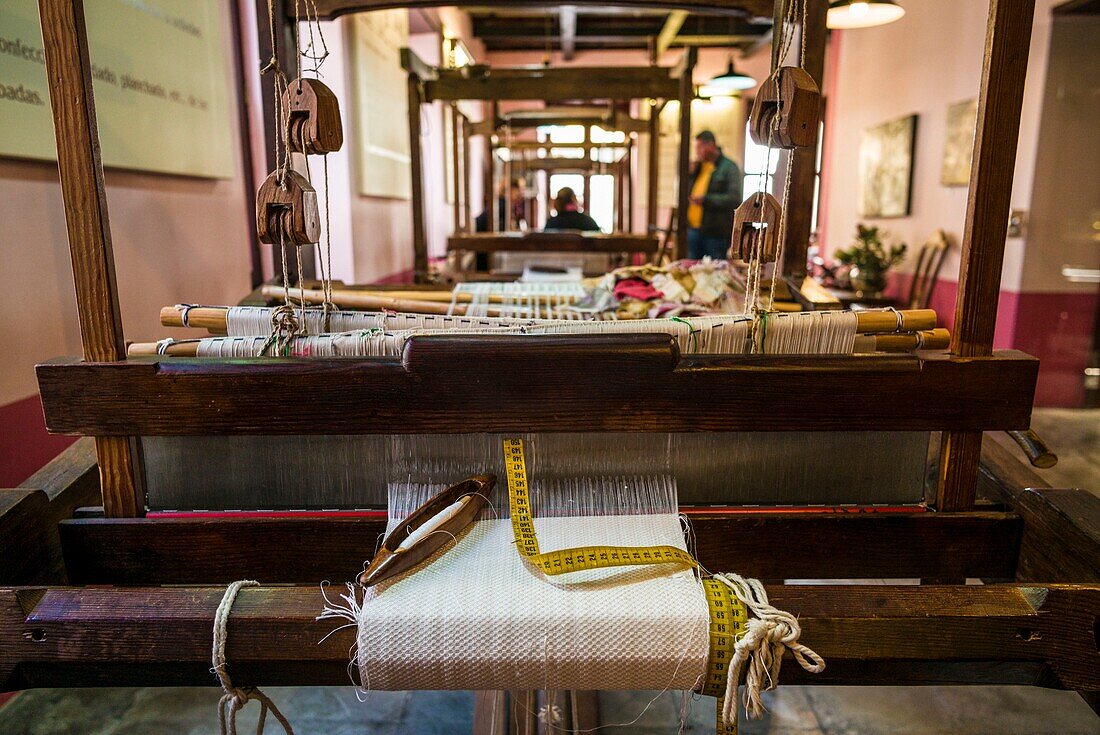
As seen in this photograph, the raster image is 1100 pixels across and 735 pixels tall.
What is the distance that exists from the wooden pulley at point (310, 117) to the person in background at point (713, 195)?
521cm

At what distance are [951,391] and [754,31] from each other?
905 centimetres

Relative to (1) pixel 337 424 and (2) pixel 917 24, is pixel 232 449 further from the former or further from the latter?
(2) pixel 917 24

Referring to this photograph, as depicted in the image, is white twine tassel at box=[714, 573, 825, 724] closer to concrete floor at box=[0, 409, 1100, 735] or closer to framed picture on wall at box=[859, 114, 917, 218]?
concrete floor at box=[0, 409, 1100, 735]

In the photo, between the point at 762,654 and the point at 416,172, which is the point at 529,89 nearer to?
the point at 416,172

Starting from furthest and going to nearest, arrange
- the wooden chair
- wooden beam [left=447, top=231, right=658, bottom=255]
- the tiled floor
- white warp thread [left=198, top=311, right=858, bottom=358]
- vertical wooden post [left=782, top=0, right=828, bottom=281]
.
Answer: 1. the wooden chair
2. wooden beam [left=447, top=231, right=658, bottom=255]
3. vertical wooden post [left=782, top=0, right=828, bottom=281]
4. the tiled floor
5. white warp thread [left=198, top=311, right=858, bottom=358]

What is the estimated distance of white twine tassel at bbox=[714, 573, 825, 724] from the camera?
0.76 m

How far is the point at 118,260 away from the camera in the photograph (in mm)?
2109

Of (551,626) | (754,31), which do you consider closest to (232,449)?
(551,626)

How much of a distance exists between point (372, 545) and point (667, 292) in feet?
4.08

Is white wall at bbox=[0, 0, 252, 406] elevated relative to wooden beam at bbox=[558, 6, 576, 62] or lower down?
lower down

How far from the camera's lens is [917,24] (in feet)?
19.2

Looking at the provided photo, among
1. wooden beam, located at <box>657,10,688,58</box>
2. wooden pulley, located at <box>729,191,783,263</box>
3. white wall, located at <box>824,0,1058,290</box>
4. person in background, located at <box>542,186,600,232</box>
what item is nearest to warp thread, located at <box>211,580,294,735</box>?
wooden pulley, located at <box>729,191,783,263</box>

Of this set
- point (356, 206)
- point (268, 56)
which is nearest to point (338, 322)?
point (268, 56)

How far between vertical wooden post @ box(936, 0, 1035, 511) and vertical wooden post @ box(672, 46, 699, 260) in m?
2.76
